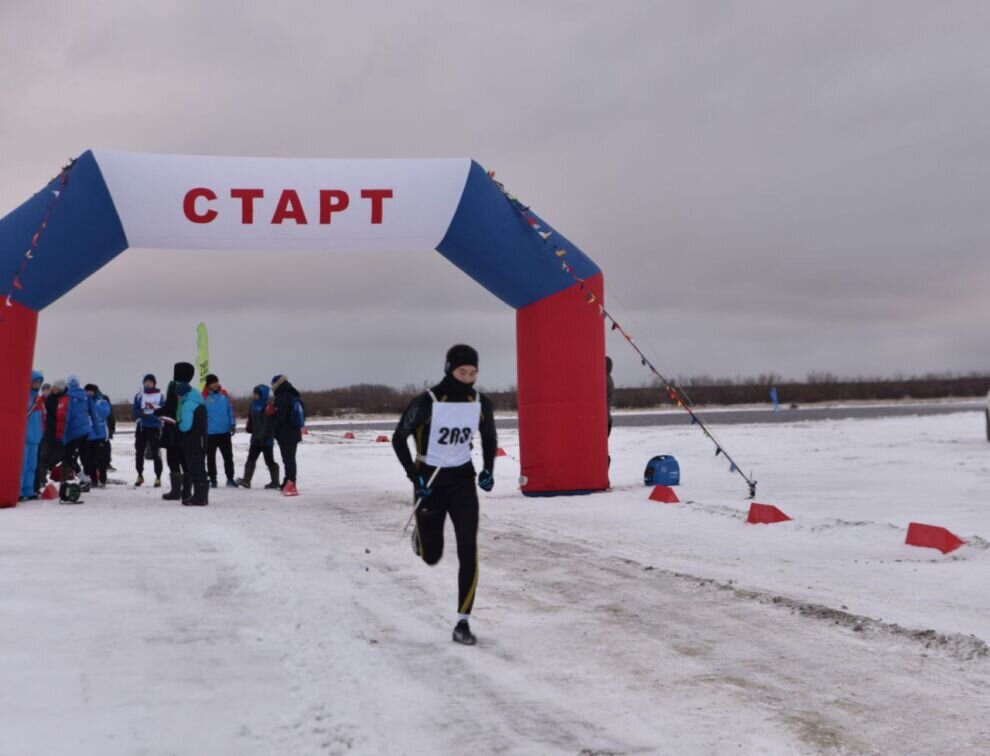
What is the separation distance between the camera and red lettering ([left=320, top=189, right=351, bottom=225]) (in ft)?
41.0

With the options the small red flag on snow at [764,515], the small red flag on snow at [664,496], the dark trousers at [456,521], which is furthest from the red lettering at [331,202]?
the dark trousers at [456,521]

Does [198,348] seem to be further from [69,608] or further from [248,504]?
[69,608]

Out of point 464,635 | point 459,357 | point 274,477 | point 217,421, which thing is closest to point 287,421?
point 217,421

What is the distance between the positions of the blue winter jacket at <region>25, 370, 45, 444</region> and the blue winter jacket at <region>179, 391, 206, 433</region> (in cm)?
208

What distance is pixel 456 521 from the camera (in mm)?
5645

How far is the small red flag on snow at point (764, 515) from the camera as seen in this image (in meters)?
9.94

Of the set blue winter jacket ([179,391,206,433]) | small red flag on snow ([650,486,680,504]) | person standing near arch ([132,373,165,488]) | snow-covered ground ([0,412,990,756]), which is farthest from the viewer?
person standing near arch ([132,373,165,488])

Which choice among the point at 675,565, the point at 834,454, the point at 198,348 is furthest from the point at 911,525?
the point at 198,348

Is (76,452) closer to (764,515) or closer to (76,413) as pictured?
(76,413)

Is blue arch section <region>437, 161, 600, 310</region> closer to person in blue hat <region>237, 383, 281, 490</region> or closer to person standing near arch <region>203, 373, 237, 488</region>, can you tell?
person in blue hat <region>237, 383, 281, 490</region>

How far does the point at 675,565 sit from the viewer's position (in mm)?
7766

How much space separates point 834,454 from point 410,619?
15.8 metres

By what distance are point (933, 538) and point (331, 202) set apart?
27.2 ft

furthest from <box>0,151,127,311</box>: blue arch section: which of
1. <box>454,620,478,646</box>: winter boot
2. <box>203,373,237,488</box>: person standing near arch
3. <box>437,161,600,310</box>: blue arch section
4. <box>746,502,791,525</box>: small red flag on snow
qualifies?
<box>454,620,478,646</box>: winter boot
